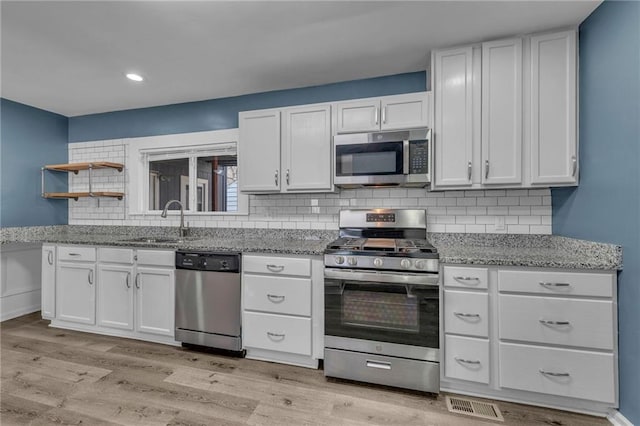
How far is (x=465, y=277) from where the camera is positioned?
6.44ft

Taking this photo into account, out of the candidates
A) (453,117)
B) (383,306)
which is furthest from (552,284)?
(453,117)

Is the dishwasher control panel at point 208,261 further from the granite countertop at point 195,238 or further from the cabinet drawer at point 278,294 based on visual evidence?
the cabinet drawer at point 278,294

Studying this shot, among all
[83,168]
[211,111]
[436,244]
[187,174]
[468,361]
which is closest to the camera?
[468,361]

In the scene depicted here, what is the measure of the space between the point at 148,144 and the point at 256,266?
235cm

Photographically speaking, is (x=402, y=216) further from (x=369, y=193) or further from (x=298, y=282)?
(x=298, y=282)

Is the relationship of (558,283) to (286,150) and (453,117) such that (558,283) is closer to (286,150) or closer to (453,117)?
(453,117)

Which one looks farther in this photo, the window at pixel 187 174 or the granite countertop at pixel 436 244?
the window at pixel 187 174

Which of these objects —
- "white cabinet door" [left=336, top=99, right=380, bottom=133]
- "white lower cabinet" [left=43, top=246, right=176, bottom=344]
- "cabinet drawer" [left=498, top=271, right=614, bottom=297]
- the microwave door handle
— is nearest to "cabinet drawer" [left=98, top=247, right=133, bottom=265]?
"white lower cabinet" [left=43, top=246, right=176, bottom=344]

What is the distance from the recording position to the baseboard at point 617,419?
1.64 metres

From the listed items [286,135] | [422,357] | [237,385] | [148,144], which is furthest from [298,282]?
[148,144]

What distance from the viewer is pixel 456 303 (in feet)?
6.49

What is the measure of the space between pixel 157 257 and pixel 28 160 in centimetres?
250

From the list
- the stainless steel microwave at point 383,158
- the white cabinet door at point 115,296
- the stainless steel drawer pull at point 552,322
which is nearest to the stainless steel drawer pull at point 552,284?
the stainless steel drawer pull at point 552,322

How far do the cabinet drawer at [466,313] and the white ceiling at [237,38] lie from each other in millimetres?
1855
